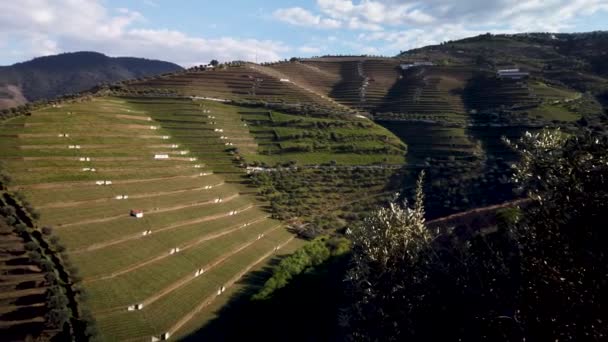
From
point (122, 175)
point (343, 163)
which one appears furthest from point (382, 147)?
point (122, 175)

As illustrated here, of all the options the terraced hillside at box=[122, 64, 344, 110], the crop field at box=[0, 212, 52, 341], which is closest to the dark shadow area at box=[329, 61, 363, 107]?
the terraced hillside at box=[122, 64, 344, 110]

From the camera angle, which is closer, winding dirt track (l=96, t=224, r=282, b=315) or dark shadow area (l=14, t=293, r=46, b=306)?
dark shadow area (l=14, t=293, r=46, b=306)

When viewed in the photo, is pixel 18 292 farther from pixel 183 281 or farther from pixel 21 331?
pixel 183 281

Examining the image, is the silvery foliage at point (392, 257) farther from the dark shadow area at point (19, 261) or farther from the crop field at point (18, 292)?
the dark shadow area at point (19, 261)

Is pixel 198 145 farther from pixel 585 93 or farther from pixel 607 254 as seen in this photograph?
pixel 585 93

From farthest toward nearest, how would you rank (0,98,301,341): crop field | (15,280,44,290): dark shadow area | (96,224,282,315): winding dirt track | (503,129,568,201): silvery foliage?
(0,98,301,341): crop field → (96,224,282,315): winding dirt track → (15,280,44,290): dark shadow area → (503,129,568,201): silvery foliage

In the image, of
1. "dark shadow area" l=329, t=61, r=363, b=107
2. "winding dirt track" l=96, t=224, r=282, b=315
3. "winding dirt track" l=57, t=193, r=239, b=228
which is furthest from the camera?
"dark shadow area" l=329, t=61, r=363, b=107

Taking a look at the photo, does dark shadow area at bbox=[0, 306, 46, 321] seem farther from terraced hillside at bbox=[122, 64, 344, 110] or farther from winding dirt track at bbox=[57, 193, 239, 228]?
terraced hillside at bbox=[122, 64, 344, 110]
